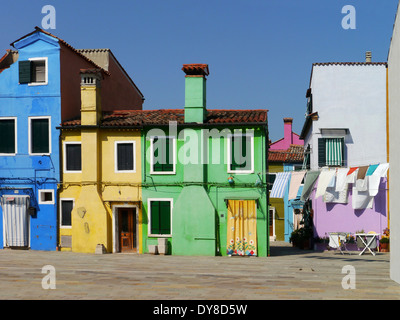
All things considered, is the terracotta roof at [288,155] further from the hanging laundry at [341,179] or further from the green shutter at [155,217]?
the green shutter at [155,217]

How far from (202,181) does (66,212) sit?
6438 millimetres

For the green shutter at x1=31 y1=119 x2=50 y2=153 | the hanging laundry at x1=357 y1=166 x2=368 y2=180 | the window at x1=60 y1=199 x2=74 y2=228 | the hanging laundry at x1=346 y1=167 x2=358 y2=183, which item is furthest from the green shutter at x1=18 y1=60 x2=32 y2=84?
the hanging laundry at x1=357 y1=166 x2=368 y2=180

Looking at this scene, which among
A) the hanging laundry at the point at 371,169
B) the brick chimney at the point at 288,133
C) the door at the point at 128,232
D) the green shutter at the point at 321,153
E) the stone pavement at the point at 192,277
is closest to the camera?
the stone pavement at the point at 192,277

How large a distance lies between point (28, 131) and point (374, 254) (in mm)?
16242

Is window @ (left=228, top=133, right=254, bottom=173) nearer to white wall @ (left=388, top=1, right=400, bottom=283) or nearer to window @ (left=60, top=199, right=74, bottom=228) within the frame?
window @ (left=60, top=199, right=74, bottom=228)

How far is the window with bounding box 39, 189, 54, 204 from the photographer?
78.5 feet

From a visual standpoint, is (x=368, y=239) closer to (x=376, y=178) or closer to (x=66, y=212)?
(x=376, y=178)

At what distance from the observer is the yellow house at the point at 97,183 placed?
76.1ft

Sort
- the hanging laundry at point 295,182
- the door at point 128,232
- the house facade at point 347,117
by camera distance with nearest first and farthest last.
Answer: the hanging laundry at point 295,182 → the door at point 128,232 → the house facade at point 347,117

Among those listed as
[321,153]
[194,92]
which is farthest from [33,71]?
[321,153]

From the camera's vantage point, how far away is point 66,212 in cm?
2383

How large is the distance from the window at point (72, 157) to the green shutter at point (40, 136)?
A: 922 millimetres

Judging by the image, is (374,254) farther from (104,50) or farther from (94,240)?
(104,50)

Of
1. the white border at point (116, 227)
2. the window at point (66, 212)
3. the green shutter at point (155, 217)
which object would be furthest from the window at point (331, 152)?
the window at point (66, 212)
